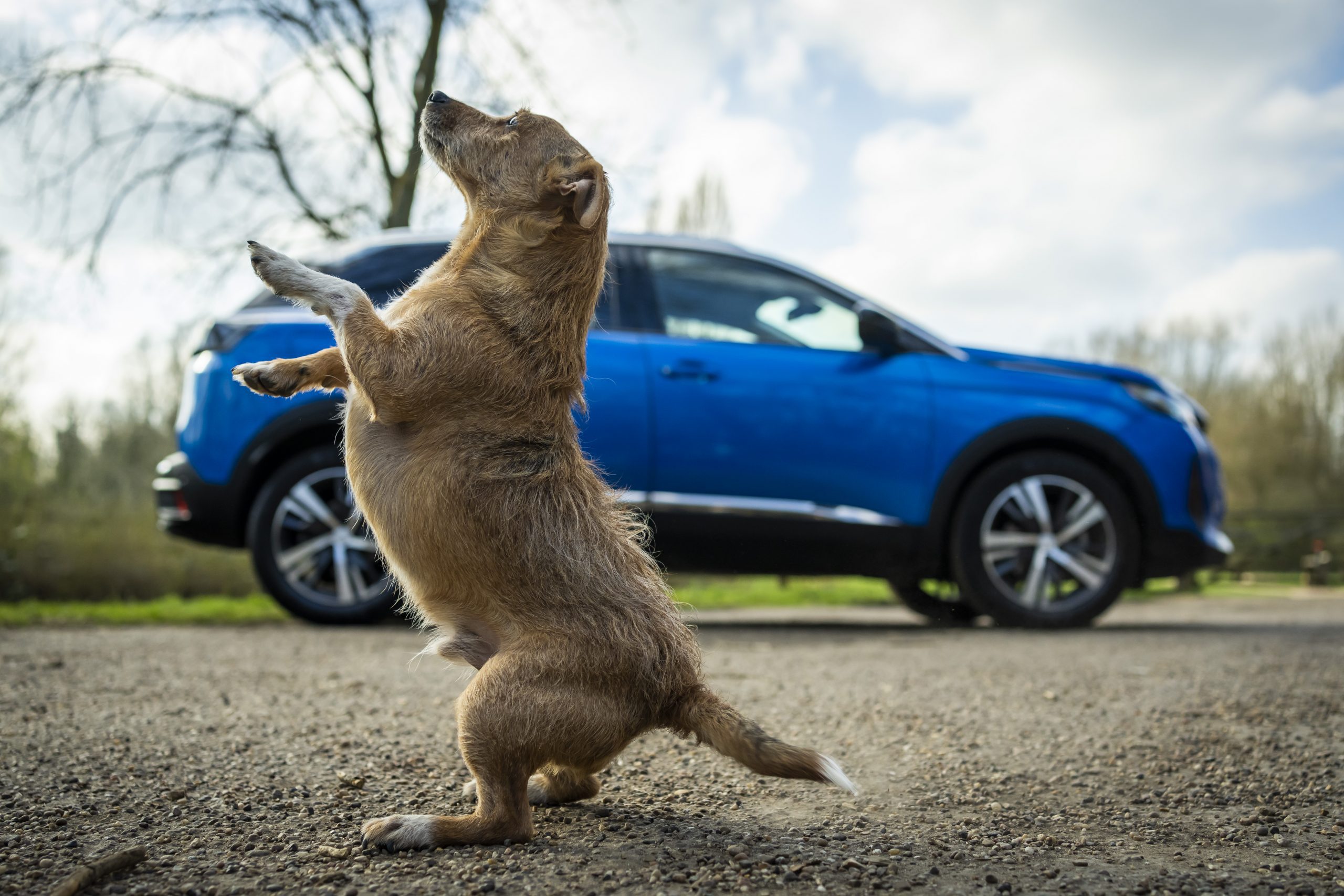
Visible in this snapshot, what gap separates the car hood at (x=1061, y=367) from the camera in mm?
6395

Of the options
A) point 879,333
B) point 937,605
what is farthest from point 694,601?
point 879,333

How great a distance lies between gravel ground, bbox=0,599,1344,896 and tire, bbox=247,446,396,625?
849 mm

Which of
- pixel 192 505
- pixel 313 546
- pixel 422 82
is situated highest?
pixel 422 82

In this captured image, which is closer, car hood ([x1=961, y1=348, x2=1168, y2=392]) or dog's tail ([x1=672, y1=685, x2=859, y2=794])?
dog's tail ([x1=672, y1=685, x2=859, y2=794])

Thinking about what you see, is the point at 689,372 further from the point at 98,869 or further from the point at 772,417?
the point at 98,869

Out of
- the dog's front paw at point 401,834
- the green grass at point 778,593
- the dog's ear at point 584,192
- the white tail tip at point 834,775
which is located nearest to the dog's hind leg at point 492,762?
the dog's front paw at point 401,834

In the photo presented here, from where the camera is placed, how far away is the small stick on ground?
1.83 metres

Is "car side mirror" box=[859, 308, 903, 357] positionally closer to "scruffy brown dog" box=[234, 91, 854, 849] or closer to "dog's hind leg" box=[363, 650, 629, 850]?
"scruffy brown dog" box=[234, 91, 854, 849]

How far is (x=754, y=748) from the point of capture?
2219mm

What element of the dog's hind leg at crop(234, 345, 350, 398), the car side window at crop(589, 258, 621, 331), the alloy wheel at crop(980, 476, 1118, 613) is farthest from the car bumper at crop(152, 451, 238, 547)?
the alloy wheel at crop(980, 476, 1118, 613)

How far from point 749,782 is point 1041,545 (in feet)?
12.7

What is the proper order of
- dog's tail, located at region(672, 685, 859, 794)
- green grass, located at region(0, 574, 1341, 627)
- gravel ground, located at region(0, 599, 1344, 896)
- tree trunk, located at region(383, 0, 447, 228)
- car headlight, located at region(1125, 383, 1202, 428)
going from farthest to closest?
tree trunk, located at region(383, 0, 447, 228) → green grass, located at region(0, 574, 1341, 627) → car headlight, located at region(1125, 383, 1202, 428) → dog's tail, located at region(672, 685, 859, 794) → gravel ground, located at region(0, 599, 1344, 896)

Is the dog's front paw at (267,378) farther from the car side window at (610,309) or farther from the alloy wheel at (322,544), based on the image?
the car side window at (610,309)

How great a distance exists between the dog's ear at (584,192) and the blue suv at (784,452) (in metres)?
3.03
